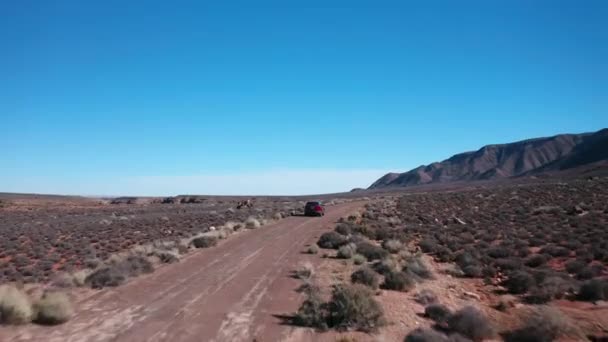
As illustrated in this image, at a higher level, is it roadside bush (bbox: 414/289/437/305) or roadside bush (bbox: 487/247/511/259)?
roadside bush (bbox: 487/247/511/259)

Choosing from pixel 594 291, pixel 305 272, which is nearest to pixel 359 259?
pixel 305 272

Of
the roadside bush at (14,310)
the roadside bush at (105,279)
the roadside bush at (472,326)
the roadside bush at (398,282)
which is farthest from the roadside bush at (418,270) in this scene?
the roadside bush at (14,310)

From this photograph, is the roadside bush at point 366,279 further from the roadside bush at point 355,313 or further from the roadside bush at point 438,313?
the roadside bush at point 355,313

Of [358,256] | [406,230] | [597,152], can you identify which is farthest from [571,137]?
[358,256]

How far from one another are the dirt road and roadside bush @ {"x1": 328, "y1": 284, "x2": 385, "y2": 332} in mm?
1018

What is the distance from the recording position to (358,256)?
17.9m

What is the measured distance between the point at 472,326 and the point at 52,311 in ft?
28.6

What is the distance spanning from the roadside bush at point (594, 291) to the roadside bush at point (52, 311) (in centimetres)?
1289

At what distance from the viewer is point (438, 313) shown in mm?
10156

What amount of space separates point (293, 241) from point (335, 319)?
15297 millimetres

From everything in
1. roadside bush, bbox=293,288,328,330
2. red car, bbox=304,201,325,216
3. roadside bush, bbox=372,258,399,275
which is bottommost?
roadside bush, bbox=293,288,328,330

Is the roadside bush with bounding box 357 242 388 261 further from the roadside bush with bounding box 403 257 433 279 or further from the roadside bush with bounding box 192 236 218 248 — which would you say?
the roadside bush with bounding box 192 236 218 248

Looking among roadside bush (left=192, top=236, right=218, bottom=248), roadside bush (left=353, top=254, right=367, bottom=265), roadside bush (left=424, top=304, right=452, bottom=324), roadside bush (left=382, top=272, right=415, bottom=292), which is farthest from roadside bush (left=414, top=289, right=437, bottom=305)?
roadside bush (left=192, top=236, right=218, bottom=248)

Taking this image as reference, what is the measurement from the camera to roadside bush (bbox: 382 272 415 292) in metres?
13.0
